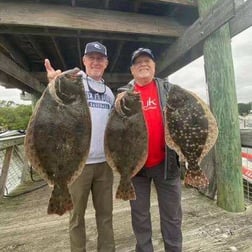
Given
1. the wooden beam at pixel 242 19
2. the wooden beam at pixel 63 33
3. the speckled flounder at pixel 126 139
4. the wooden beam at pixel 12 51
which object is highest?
the wooden beam at pixel 12 51

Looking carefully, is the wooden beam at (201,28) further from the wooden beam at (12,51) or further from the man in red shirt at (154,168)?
the wooden beam at (12,51)

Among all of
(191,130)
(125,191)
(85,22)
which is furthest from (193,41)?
(125,191)

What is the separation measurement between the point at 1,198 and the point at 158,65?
354cm

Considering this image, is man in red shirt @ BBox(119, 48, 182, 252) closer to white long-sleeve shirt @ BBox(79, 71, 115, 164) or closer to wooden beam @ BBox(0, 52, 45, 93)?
white long-sleeve shirt @ BBox(79, 71, 115, 164)

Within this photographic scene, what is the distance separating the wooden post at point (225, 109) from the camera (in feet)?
11.6

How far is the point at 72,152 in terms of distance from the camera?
5.14 ft

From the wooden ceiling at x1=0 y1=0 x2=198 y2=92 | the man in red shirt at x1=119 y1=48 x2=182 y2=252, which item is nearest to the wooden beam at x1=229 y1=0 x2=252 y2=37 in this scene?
the wooden ceiling at x1=0 y1=0 x2=198 y2=92

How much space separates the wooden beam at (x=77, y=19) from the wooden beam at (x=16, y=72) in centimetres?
96

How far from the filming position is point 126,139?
70.4 inches

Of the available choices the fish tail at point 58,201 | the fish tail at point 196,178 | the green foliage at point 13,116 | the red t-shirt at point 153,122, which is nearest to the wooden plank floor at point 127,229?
the red t-shirt at point 153,122

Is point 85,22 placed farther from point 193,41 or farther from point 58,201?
point 58,201

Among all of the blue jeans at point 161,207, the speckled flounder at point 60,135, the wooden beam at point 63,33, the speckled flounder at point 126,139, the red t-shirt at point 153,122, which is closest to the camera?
the speckled flounder at point 60,135

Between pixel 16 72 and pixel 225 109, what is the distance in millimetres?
3292

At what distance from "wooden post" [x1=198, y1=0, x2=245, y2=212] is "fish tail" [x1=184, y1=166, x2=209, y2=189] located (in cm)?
194
